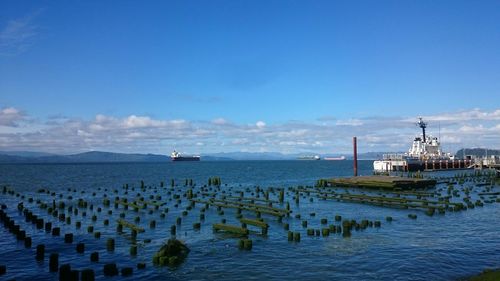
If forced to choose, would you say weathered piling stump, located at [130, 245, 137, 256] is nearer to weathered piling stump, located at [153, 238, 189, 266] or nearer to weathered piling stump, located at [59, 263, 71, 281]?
weathered piling stump, located at [153, 238, 189, 266]

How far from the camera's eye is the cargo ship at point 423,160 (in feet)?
453

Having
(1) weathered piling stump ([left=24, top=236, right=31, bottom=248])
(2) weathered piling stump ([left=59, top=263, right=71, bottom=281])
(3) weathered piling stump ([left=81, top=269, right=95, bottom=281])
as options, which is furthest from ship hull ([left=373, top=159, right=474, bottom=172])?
(2) weathered piling stump ([left=59, top=263, right=71, bottom=281])

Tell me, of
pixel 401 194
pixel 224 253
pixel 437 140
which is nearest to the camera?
pixel 224 253

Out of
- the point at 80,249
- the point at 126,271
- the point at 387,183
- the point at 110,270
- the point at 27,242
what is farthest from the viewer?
the point at 387,183

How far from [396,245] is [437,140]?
13974 centimetres

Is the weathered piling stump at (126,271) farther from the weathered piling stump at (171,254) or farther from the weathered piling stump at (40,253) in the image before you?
the weathered piling stump at (40,253)

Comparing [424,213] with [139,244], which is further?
[424,213]

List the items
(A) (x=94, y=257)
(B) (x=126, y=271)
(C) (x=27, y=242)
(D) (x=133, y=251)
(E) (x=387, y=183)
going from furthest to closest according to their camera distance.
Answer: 1. (E) (x=387, y=183)
2. (C) (x=27, y=242)
3. (D) (x=133, y=251)
4. (A) (x=94, y=257)
5. (B) (x=126, y=271)

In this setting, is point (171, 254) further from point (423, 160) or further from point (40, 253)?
point (423, 160)

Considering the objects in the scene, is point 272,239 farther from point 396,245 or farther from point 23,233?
point 23,233

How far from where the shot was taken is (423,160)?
145 metres

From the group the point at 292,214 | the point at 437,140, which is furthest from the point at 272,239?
the point at 437,140

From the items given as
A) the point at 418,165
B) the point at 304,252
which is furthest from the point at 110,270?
the point at 418,165

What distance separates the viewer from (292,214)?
5072 centimetres
